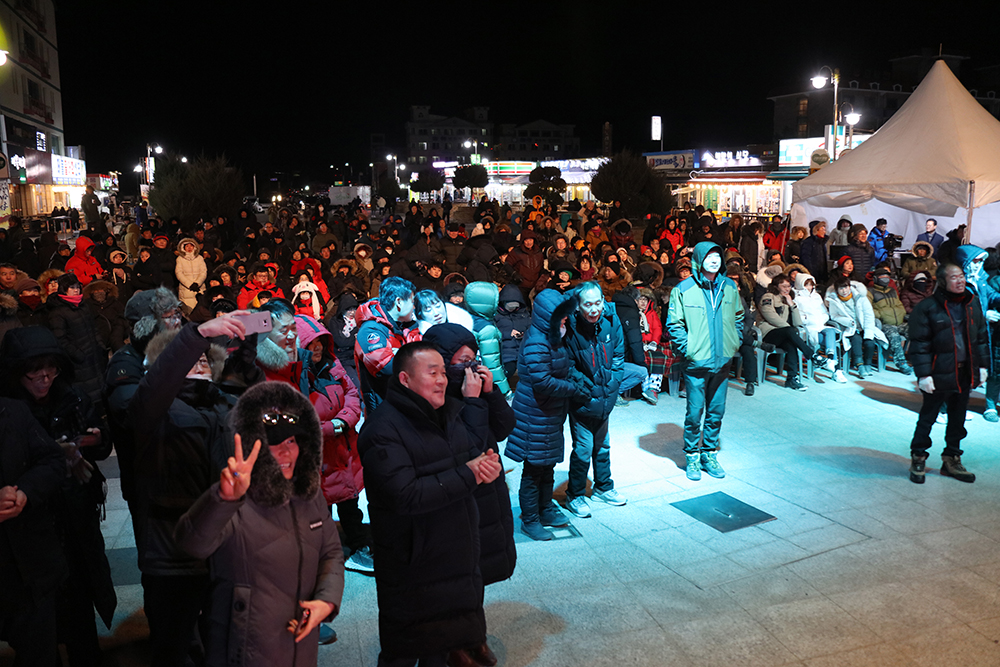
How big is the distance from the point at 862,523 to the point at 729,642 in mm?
2228

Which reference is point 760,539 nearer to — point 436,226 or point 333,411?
point 333,411

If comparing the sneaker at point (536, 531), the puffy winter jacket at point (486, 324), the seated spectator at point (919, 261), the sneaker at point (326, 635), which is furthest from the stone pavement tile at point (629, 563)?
the seated spectator at point (919, 261)

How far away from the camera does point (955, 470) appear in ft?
22.3

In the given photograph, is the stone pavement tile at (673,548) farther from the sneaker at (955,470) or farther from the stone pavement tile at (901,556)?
the sneaker at (955,470)

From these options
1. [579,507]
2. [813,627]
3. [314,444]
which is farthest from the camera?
[579,507]

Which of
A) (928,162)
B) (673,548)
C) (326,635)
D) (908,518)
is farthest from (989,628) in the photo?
(928,162)

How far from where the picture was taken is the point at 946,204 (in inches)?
437

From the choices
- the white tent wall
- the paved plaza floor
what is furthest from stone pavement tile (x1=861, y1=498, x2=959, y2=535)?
the white tent wall

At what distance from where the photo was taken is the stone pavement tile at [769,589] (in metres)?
4.75

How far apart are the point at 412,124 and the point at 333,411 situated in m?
142

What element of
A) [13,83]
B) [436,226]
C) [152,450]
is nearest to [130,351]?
[152,450]

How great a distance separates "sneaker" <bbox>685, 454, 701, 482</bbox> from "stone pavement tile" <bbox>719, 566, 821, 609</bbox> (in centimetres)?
175

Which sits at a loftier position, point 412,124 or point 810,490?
point 412,124

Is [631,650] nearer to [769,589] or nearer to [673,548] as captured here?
[769,589]
